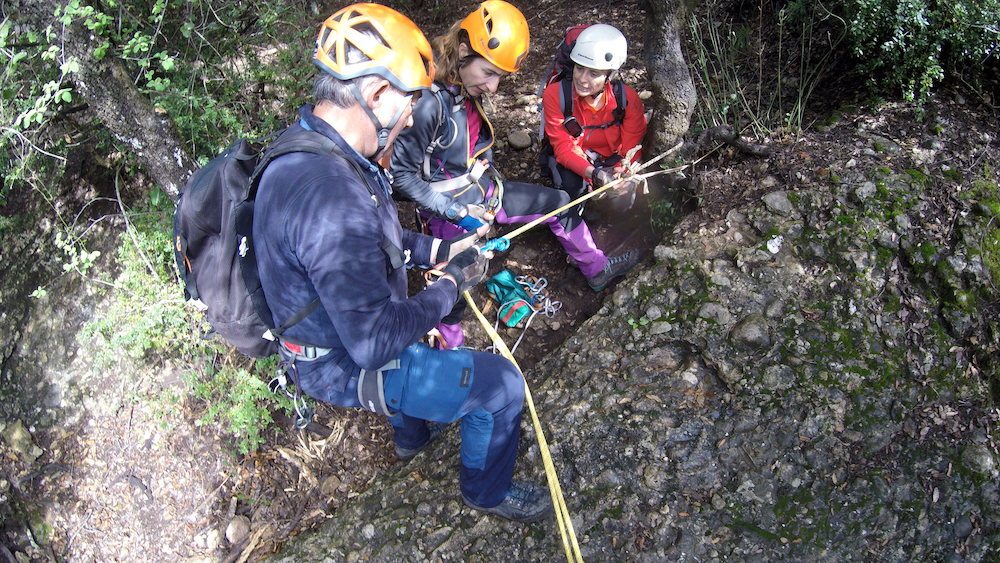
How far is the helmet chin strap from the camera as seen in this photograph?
2.50m

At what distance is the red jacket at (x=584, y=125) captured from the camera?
4.66 meters

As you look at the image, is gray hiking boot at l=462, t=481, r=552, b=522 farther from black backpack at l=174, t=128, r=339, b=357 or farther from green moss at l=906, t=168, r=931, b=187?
green moss at l=906, t=168, r=931, b=187

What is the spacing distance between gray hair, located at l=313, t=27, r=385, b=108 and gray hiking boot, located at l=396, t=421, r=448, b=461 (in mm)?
2380

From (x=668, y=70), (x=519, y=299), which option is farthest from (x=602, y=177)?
(x=519, y=299)

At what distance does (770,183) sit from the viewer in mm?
4398

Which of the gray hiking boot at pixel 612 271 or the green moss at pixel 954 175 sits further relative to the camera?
the gray hiking boot at pixel 612 271

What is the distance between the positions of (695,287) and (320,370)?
8.18ft

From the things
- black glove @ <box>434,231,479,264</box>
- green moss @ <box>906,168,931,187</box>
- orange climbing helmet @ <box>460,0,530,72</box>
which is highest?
orange climbing helmet @ <box>460,0,530,72</box>

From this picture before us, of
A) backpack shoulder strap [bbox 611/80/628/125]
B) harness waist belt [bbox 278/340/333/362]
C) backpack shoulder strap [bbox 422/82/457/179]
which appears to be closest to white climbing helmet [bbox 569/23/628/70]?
backpack shoulder strap [bbox 611/80/628/125]

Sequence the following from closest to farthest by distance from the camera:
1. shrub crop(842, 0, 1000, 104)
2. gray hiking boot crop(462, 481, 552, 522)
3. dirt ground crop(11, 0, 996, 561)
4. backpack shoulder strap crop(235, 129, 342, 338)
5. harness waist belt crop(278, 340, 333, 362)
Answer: backpack shoulder strap crop(235, 129, 342, 338), harness waist belt crop(278, 340, 333, 362), gray hiking boot crop(462, 481, 552, 522), shrub crop(842, 0, 1000, 104), dirt ground crop(11, 0, 996, 561)

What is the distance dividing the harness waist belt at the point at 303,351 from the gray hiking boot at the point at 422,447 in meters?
1.48

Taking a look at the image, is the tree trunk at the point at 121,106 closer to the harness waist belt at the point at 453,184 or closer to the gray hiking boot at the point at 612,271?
the harness waist belt at the point at 453,184

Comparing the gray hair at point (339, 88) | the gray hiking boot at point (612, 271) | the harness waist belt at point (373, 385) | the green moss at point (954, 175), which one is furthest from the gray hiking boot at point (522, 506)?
the green moss at point (954, 175)

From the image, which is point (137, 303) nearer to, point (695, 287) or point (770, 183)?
point (695, 287)
